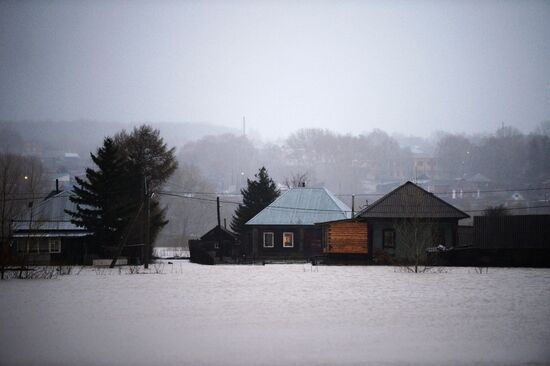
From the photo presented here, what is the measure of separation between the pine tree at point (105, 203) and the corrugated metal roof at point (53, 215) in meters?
2.67

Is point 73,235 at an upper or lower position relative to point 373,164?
lower

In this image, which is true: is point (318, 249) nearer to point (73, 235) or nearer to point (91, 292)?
point (73, 235)

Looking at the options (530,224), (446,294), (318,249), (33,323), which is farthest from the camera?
(318,249)

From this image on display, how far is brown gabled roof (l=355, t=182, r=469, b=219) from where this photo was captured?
163ft

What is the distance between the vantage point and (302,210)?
63.4 meters

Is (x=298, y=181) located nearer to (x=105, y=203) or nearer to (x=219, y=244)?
(x=219, y=244)

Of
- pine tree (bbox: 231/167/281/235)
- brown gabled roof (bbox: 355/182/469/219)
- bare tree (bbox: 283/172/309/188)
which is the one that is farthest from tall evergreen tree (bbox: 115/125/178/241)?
brown gabled roof (bbox: 355/182/469/219)

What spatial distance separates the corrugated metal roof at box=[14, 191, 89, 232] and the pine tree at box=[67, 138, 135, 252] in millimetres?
2672

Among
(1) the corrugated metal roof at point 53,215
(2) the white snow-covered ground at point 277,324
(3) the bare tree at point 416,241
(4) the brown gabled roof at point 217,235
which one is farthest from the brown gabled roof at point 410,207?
(1) the corrugated metal roof at point 53,215

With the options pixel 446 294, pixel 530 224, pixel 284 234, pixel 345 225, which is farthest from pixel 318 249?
pixel 446 294

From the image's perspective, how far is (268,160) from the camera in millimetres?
193375

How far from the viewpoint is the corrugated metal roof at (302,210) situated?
6156cm

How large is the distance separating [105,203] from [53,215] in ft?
23.7

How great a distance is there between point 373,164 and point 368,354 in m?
160
